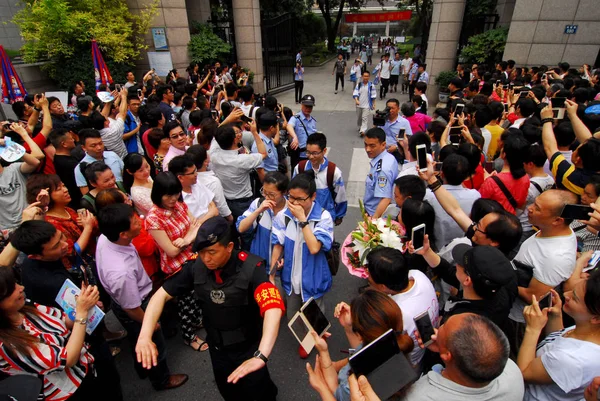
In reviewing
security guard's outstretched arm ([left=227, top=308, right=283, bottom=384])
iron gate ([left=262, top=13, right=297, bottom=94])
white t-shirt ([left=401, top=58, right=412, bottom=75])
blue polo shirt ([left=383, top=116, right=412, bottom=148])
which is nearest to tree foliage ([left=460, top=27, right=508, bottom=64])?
white t-shirt ([left=401, top=58, right=412, bottom=75])

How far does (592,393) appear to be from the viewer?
1563 mm

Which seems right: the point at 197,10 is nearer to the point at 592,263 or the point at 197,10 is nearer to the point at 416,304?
the point at 416,304

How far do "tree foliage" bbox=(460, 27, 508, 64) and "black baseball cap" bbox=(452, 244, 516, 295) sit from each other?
484 inches

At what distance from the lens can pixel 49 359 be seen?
196 centimetres

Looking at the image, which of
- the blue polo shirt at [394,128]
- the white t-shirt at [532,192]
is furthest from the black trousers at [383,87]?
the white t-shirt at [532,192]

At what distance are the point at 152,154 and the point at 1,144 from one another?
179cm

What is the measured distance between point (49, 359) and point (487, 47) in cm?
1437

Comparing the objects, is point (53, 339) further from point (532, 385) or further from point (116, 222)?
point (532, 385)

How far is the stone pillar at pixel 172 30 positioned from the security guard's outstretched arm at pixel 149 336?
11.9 m

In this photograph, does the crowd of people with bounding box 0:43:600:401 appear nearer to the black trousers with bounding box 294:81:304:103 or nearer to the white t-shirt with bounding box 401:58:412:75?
the black trousers with bounding box 294:81:304:103

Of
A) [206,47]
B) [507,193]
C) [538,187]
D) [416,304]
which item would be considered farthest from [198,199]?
[206,47]

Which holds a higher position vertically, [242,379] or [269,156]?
[269,156]

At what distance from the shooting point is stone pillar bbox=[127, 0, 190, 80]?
453 inches

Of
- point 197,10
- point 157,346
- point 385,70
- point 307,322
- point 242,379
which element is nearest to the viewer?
point 307,322
